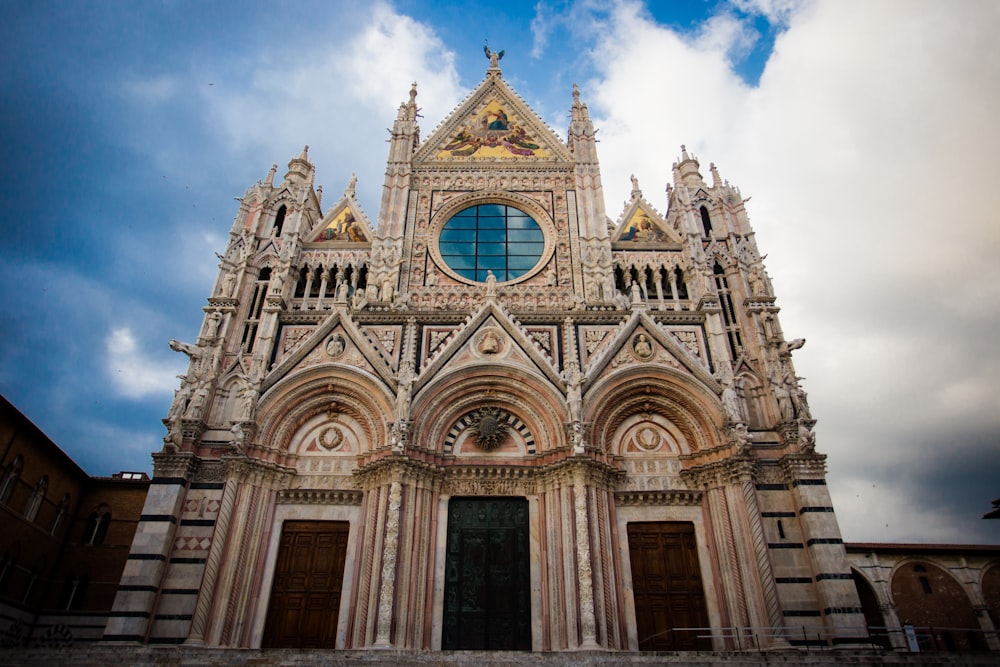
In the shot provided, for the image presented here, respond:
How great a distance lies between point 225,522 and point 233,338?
5323 millimetres

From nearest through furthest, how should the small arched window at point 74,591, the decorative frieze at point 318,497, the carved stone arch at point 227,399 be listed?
the decorative frieze at point 318,497 → the carved stone arch at point 227,399 → the small arched window at point 74,591

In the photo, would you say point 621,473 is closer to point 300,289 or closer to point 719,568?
point 719,568

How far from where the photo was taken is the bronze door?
45.4ft

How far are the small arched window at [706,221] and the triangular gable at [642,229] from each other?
95 centimetres

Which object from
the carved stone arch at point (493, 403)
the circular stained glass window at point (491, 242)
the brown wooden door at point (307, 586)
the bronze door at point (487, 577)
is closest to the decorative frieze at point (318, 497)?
the brown wooden door at point (307, 586)

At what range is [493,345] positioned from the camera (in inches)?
663

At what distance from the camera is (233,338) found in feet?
57.0

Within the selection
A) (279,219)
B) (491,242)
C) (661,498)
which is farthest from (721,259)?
(279,219)

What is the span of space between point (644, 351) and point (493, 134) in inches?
418

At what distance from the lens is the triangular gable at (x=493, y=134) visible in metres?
22.2

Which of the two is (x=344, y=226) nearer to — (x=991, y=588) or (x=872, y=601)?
(x=872, y=601)

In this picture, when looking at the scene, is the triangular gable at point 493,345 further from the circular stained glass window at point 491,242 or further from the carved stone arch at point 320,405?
the circular stained glass window at point 491,242

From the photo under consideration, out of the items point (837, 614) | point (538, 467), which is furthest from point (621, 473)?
point (837, 614)

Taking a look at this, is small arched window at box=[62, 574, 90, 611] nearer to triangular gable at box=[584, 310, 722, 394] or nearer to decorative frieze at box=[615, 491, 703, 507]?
decorative frieze at box=[615, 491, 703, 507]
